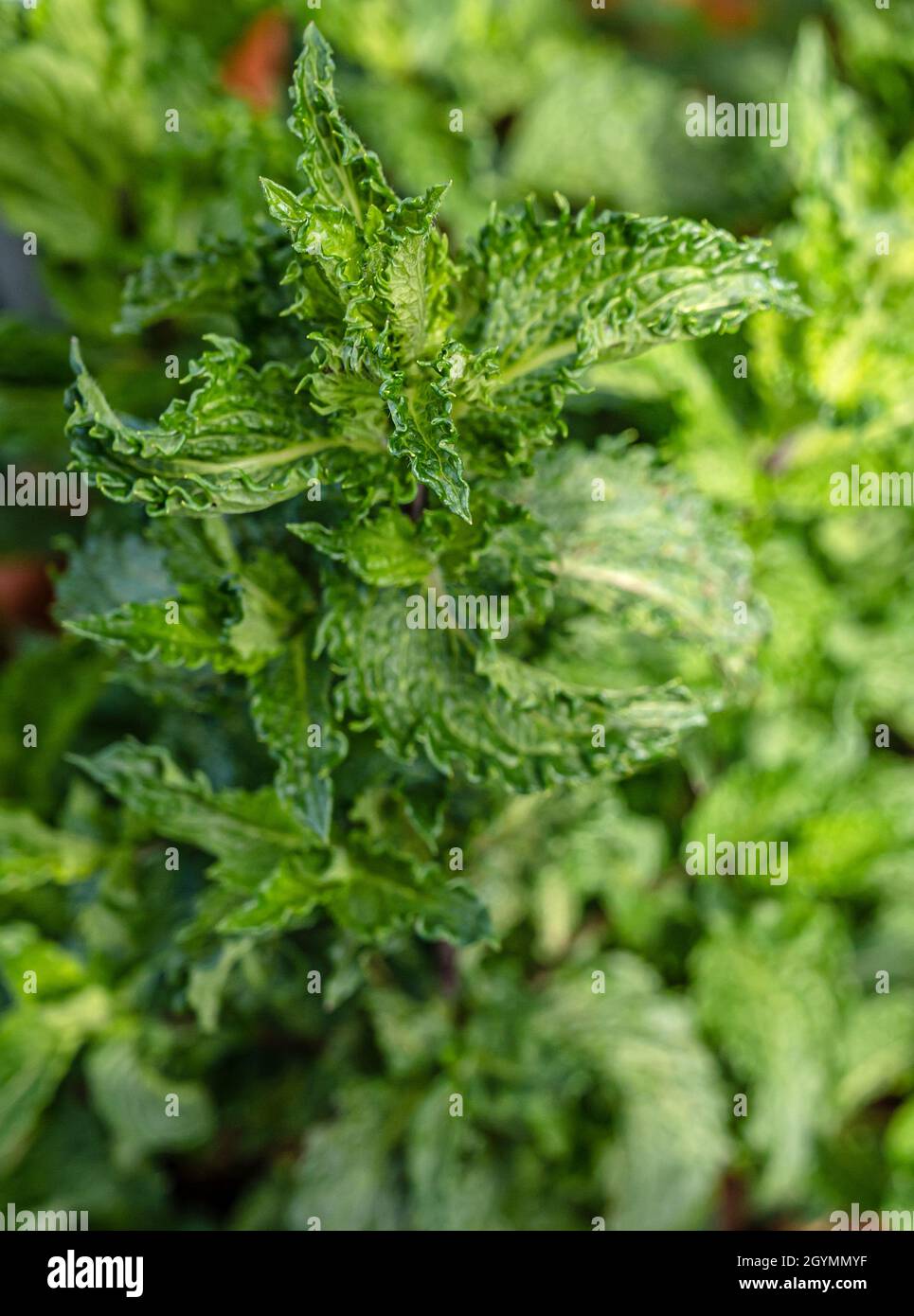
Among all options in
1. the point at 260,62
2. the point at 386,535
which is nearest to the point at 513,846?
the point at 386,535

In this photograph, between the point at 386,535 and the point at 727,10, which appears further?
the point at 727,10

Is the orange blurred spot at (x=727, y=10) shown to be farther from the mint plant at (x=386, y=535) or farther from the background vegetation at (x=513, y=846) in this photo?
the mint plant at (x=386, y=535)

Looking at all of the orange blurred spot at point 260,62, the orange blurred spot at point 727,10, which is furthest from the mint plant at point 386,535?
the orange blurred spot at point 727,10

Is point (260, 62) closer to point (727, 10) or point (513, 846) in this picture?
point (727, 10)

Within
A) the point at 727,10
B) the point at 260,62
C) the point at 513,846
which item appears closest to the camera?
the point at 513,846

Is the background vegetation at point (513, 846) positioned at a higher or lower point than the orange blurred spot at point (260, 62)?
lower
